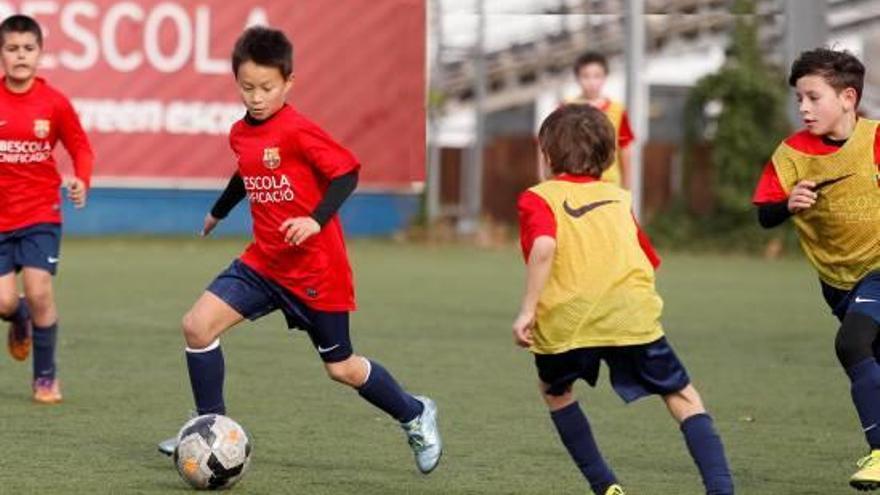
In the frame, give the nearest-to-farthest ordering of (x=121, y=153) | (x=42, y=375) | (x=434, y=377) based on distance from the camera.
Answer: (x=42, y=375)
(x=434, y=377)
(x=121, y=153)

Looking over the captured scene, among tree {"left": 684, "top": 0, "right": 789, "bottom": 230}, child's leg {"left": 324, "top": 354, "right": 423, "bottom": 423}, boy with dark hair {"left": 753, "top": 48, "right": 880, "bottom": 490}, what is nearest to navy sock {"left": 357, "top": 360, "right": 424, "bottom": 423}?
child's leg {"left": 324, "top": 354, "right": 423, "bottom": 423}

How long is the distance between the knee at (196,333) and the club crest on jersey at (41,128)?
2.41m

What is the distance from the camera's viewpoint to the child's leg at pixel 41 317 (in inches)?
367

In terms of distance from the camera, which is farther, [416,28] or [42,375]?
[416,28]

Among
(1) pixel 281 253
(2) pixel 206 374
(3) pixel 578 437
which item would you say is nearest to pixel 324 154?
(1) pixel 281 253

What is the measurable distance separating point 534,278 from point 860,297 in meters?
1.68

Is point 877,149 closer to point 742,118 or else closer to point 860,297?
point 860,297

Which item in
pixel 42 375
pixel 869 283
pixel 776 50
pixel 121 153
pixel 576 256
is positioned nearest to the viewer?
pixel 576 256

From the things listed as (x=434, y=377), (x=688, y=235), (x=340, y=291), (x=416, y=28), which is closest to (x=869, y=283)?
(x=340, y=291)

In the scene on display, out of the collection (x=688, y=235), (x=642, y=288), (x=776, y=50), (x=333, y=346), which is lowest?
(x=688, y=235)

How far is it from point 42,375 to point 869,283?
13.6 ft

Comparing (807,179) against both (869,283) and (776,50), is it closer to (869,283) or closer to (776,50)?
(869,283)

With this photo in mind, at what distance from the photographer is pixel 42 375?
9289 millimetres

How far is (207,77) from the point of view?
83.5 feet
